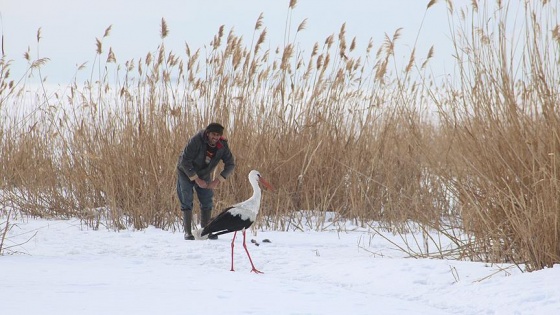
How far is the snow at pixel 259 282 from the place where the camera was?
423cm

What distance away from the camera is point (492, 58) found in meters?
5.32

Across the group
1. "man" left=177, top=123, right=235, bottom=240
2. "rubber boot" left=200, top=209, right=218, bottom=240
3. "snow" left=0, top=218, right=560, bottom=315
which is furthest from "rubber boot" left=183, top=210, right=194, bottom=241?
"snow" left=0, top=218, right=560, bottom=315

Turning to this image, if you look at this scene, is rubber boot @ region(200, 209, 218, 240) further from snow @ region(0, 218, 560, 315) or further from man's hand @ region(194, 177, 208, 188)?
snow @ region(0, 218, 560, 315)

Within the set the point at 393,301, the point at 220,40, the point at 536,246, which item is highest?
the point at 220,40

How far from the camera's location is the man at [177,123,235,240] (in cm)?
722

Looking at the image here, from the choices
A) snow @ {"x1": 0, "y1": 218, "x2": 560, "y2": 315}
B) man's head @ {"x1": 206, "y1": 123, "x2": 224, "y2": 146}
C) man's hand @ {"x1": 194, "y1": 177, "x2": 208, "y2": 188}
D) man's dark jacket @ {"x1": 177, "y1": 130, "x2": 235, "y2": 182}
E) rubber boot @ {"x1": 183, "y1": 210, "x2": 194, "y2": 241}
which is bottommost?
snow @ {"x1": 0, "y1": 218, "x2": 560, "y2": 315}

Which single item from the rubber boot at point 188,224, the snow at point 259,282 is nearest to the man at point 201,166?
the rubber boot at point 188,224

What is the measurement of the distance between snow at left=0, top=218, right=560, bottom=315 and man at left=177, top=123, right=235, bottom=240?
0.52 m

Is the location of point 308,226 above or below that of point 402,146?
below

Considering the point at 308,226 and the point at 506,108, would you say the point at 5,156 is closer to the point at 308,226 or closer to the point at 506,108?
the point at 308,226

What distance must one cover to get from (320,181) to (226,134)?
115 centimetres

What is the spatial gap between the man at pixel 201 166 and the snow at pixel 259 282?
0.52 meters

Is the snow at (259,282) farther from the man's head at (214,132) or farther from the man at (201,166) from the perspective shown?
the man's head at (214,132)

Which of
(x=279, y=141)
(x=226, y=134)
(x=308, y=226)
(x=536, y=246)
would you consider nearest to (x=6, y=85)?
(x=226, y=134)
